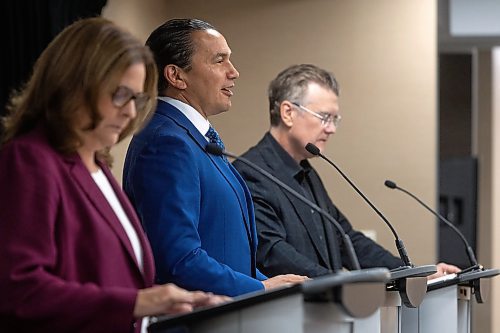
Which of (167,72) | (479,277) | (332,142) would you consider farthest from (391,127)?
(167,72)

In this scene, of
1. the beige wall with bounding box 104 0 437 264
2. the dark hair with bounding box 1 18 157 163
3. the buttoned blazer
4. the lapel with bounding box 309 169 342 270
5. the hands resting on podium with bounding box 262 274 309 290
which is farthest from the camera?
the beige wall with bounding box 104 0 437 264

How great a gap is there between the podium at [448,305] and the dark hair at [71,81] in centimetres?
142

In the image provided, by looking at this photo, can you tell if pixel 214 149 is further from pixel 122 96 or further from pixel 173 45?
pixel 122 96

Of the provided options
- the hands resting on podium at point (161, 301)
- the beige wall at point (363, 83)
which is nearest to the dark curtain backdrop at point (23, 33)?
the beige wall at point (363, 83)

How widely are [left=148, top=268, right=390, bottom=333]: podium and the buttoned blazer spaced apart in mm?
1406

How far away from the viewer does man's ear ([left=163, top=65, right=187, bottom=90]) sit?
2.90 metres

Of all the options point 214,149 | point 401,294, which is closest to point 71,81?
point 214,149

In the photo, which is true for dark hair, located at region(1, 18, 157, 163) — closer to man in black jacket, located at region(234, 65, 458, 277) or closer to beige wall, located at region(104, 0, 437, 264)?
man in black jacket, located at region(234, 65, 458, 277)

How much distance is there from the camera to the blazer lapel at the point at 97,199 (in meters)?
2.04

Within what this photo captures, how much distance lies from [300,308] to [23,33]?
199 centimetres

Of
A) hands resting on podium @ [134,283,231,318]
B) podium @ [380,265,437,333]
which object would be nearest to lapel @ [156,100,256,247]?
podium @ [380,265,437,333]

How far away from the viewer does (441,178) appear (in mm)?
7738

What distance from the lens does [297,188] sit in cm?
391

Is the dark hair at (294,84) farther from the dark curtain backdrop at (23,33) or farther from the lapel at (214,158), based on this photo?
the lapel at (214,158)
